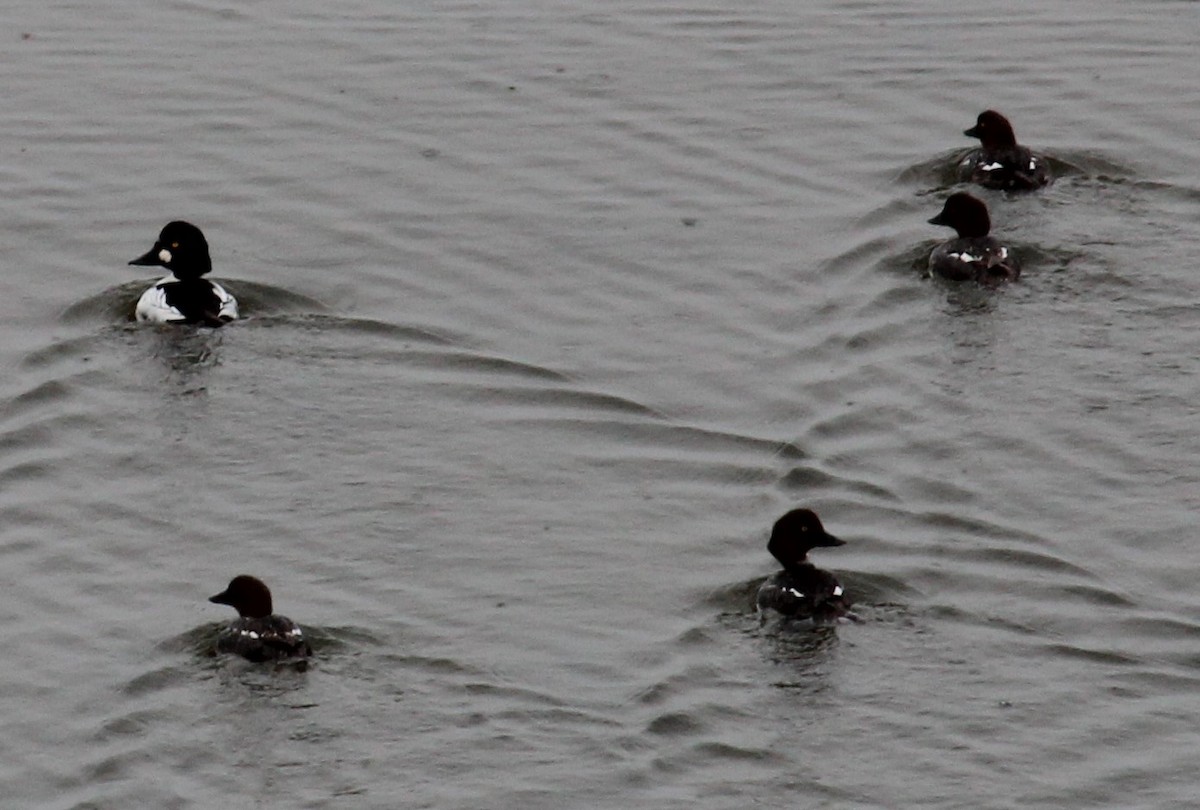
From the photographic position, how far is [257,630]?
547 inches

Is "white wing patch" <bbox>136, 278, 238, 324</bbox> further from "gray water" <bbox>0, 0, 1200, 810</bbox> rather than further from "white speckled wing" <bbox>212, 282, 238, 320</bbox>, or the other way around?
"gray water" <bbox>0, 0, 1200, 810</bbox>

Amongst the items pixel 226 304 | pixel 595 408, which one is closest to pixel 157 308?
pixel 226 304

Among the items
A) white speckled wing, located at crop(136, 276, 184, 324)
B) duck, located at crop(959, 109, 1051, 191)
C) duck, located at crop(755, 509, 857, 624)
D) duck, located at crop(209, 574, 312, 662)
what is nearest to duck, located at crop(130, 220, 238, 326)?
white speckled wing, located at crop(136, 276, 184, 324)

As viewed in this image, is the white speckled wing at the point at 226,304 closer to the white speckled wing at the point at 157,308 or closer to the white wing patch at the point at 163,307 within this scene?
the white wing patch at the point at 163,307

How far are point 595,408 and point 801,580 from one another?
120 inches

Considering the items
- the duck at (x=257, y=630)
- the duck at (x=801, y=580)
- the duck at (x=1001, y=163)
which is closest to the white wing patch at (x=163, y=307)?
the duck at (x=257, y=630)

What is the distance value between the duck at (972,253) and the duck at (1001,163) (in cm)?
111

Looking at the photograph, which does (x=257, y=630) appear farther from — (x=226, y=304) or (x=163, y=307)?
(x=226, y=304)

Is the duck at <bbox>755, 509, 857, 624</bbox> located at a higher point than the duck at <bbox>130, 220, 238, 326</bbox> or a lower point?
lower

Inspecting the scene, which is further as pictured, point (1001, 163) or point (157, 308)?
point (1001, 163)

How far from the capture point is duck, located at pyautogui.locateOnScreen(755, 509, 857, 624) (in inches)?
565

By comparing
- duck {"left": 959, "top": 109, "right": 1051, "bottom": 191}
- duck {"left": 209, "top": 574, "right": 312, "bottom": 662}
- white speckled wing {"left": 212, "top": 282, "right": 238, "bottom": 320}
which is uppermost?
duck {"left": 959, "top": 109, "right": 1051, "bottom": 191}

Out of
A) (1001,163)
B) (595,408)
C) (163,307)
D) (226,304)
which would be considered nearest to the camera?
(595,408)

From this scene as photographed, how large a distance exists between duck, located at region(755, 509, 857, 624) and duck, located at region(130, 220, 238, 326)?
5083 mm
